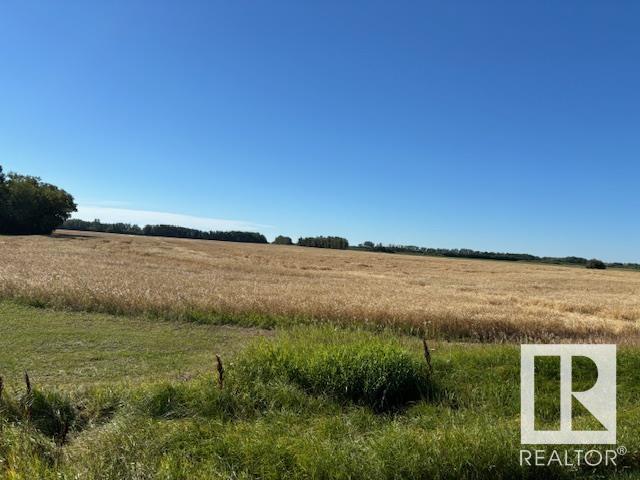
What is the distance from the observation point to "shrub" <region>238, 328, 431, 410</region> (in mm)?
7762

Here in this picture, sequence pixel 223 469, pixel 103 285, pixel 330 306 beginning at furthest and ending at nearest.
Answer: pixel 103 285
pixel 330 306
pixel 223 469

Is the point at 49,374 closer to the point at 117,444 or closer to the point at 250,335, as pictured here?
the point at 117,444

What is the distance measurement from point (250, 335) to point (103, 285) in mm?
9112

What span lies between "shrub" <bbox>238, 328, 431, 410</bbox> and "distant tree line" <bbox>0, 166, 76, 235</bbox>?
10284 cm

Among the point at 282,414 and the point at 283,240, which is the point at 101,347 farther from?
the point at 283,240

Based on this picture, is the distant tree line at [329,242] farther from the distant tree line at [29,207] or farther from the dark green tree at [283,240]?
the distant tree line at [29,207]

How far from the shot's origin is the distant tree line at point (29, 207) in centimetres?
9250

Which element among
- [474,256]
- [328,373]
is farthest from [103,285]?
[474,256]

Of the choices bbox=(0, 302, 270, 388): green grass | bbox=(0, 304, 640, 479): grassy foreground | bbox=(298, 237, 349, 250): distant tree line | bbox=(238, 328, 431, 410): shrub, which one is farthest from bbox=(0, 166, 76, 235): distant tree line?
bbox=(238, 328, 431, 410): shrub

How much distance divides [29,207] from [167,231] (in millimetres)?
53248

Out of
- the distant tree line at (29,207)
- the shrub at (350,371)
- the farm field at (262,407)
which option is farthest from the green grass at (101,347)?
the distant tree line at (29,207)

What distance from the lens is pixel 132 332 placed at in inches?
542

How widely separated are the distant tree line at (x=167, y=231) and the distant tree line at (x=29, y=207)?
43350 millimetres

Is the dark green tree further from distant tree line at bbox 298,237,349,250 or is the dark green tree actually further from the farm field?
the farm field
